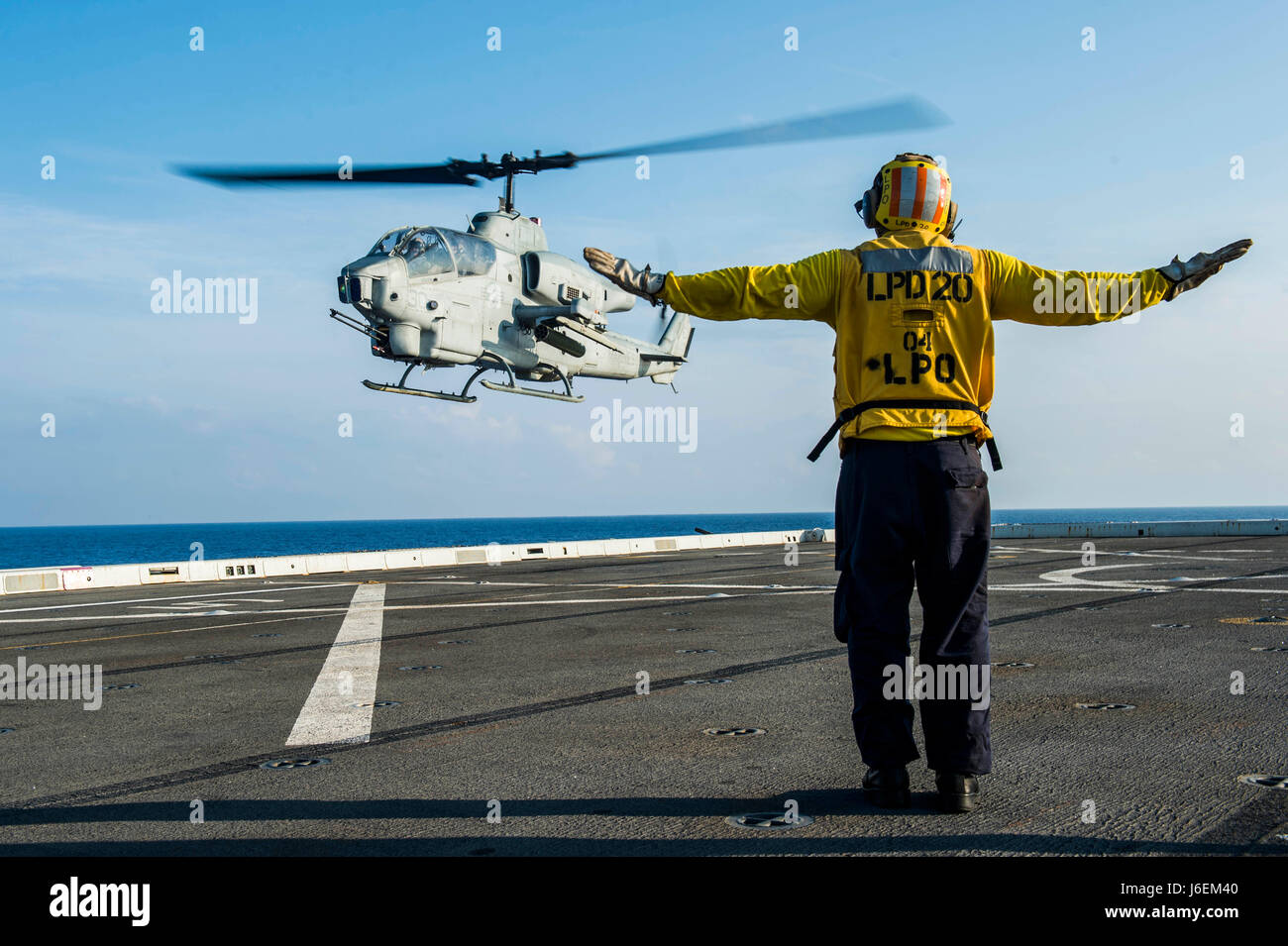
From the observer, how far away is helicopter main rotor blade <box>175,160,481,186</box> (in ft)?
60.2

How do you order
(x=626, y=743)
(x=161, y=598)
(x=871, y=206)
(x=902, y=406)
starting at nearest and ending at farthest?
1. (x=902, y=406)
2. (x=871, y=206)
3. (x=626, y=743)
4. (x=161, y=598)

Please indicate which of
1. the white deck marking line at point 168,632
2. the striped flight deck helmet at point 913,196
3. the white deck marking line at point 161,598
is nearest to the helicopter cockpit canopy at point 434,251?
the white deck marking line at point 161,598

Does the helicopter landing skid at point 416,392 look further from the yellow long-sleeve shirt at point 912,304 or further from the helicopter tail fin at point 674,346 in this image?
the yellow long-sleeve shirt at point 912,304

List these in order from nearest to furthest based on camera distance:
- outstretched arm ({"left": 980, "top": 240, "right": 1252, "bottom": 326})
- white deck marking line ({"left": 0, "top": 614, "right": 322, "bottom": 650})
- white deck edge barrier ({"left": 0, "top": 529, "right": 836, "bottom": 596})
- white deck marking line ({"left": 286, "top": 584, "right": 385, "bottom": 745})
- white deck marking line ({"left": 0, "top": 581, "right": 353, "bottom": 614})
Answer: outstretched arm ({"left": 980, "top": 240, "right": 1252, "bottom": 326}) → white deck marking line ({"left": 286, "top": 584, "right": 385, "bottom": 745}) → white deck marking line ({"left": 0, "top": 614, "right": 322, "bottom": 650}) → white deck marking line ({"left": 0, "top": 581, "right": 353, "bottom": 614}) → white deck edge barrier ({"left": 0, "top": 529, "right": 836, "bottom": 596})

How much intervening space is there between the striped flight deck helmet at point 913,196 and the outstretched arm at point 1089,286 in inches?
10.9

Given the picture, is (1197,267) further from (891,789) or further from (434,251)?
(434,251)

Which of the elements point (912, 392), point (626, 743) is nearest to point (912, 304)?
point (912, 392)

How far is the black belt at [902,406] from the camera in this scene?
4.13m

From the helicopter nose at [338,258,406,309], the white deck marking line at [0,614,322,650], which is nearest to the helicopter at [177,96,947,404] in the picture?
the helicopter nose at [338,258,406,309]

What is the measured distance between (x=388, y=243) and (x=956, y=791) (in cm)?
2078

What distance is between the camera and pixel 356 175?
19.9 m

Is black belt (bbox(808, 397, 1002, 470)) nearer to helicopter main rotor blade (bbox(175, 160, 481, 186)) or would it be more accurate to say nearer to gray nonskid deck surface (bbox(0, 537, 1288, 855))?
gray nonskid deck surface (bbox(0, 537, 1288, 855))

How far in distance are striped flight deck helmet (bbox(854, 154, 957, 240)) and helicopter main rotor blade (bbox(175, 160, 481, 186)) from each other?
1649 centimetres

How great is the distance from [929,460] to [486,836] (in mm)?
2183
